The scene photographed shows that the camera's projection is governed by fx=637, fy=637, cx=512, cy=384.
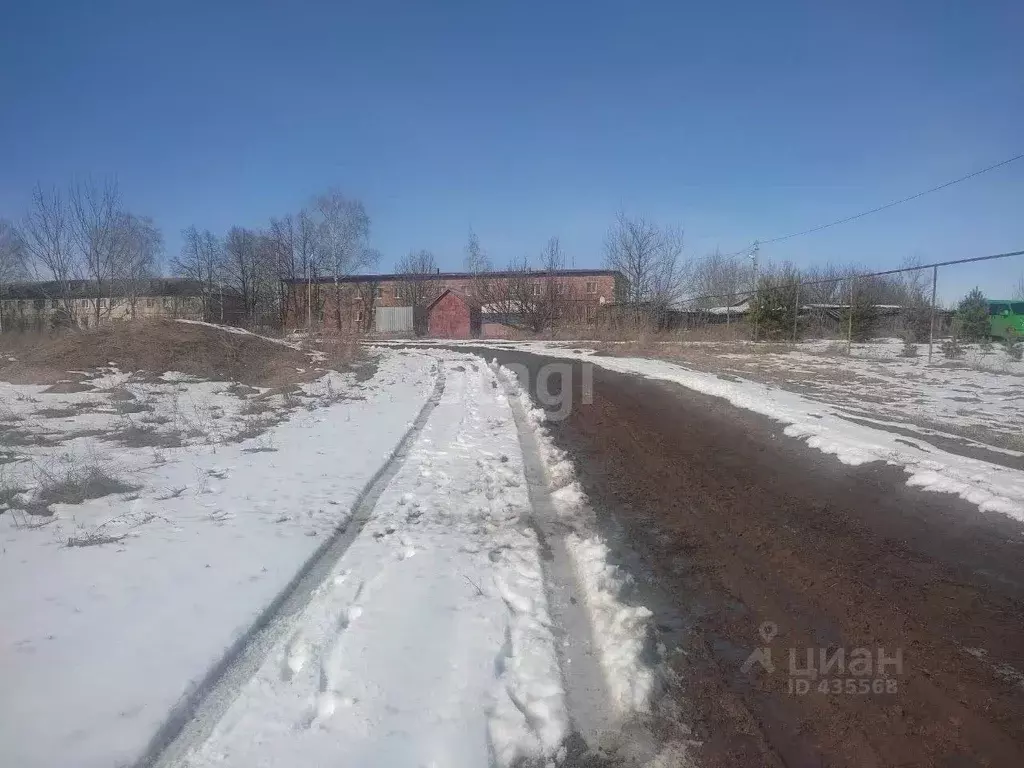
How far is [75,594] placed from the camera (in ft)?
13.6

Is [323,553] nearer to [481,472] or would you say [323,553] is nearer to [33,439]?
[481,472]

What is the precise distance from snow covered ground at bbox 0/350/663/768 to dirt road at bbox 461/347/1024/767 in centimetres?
39

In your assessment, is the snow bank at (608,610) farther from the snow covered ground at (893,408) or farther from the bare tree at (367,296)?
the bare tree at (367,296)

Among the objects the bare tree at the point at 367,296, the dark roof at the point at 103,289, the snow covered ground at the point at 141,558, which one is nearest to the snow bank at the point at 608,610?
the snow covered ground at the point at 141,558

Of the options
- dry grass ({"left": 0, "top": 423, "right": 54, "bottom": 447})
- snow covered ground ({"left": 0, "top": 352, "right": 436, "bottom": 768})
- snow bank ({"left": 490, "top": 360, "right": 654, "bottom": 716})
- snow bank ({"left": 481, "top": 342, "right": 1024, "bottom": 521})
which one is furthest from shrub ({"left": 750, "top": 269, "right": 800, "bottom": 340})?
dry grass ({"left": 0, "top": 423, "right": 54, "bottom": 447})

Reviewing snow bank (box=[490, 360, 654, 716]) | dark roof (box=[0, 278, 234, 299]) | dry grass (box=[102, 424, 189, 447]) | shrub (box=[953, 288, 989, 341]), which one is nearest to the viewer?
snow bank (box=[490, 360, 654, 716])

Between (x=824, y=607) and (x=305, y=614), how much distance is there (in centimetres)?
334

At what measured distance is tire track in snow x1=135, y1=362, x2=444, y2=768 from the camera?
9.41ft

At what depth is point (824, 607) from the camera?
162 inches

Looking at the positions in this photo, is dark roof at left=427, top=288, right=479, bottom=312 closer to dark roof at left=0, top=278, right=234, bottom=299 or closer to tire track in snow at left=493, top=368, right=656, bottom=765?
dark roof at left=0, top=278, right=234, bottom=299

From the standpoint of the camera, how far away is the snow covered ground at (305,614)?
2.90 meters

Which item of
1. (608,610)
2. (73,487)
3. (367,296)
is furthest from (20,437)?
(367,296)

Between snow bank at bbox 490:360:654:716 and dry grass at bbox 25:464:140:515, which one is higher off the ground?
dry grass at bbox 25:464:140:515

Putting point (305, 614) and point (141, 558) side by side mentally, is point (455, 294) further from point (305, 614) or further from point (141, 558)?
point (305, 614)
